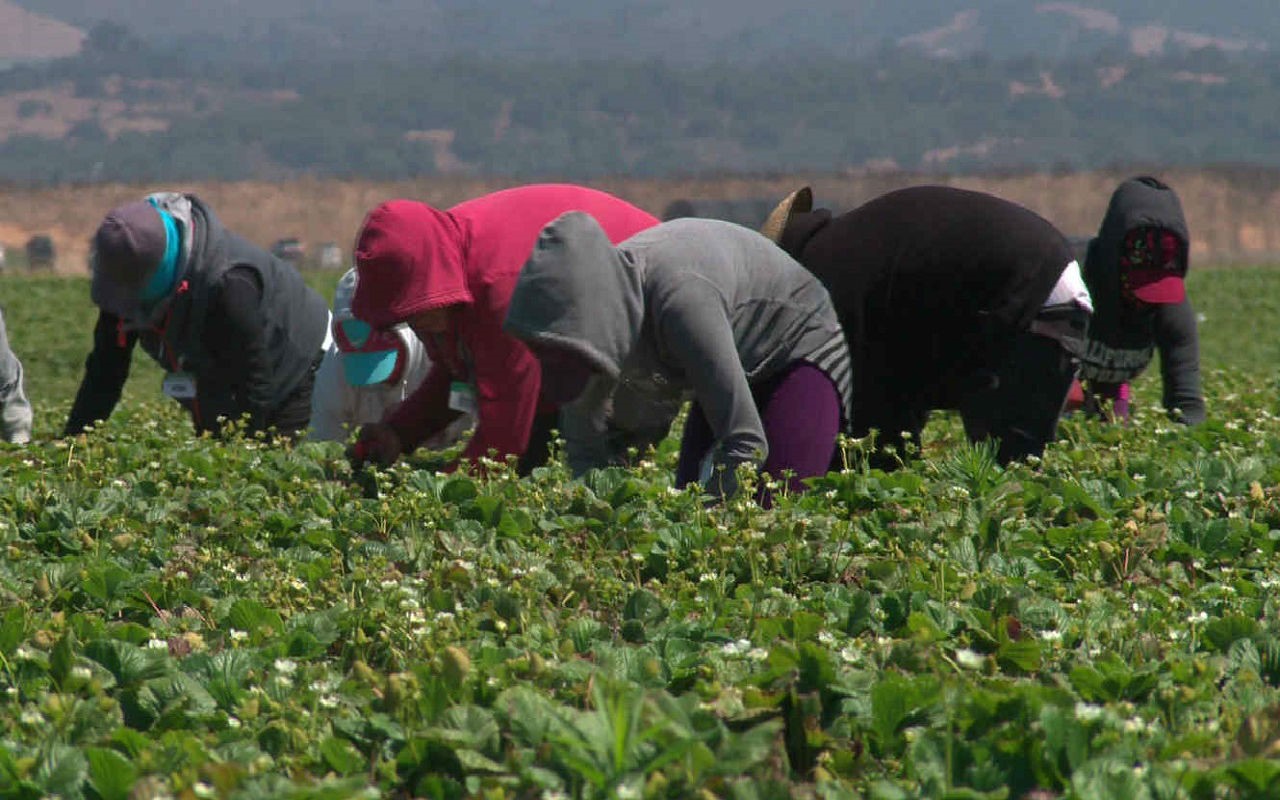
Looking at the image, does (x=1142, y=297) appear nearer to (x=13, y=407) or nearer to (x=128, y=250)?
(x=128, y=250)

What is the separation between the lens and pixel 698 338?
4746mm

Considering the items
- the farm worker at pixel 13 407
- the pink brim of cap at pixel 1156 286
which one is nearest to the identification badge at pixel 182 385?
the farm worker at pixel 13 407

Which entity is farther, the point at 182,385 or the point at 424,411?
the point at 182,385

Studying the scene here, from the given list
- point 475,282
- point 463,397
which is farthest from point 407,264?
point 463,397

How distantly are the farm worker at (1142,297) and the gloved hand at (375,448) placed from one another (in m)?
3.07

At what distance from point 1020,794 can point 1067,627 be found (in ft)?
3.11

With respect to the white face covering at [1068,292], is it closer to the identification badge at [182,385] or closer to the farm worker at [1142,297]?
the farm worker at [1142,297]

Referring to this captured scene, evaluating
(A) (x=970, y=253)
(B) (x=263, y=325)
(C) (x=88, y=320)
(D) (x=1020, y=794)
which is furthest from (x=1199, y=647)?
(C) (x=88, y=320)

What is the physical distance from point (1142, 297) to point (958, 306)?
2488 mm

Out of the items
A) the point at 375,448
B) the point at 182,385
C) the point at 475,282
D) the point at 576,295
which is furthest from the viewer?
the point at 182,385

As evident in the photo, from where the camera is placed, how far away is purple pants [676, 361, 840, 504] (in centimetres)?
523

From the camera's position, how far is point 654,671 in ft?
11.0

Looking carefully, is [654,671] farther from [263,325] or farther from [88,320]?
[88,320]

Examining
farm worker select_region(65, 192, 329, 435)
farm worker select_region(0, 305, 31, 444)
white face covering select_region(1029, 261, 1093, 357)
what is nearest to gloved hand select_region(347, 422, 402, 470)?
farm worker select_region(65, 192, 329, 435)
